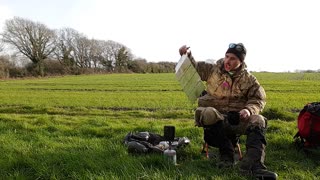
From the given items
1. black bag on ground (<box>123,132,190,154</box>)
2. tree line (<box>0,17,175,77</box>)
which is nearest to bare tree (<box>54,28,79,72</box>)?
tree line (<box>0,17,175,77</box>)

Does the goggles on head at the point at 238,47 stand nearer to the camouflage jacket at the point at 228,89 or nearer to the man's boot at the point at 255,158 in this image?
the camouflage jacket at the point at 228,89

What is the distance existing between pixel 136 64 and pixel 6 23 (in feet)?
103

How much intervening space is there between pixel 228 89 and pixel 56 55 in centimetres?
7336

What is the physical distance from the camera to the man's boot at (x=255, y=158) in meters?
3.51

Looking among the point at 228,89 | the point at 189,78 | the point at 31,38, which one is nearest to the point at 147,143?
the point at 189,78

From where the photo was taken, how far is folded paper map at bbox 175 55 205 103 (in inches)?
178

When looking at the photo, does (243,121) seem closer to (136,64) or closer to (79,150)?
(79,150)

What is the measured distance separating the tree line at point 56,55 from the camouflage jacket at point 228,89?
183 ft

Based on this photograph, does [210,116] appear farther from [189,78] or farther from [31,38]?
[31,38]

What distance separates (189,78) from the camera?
15.1 feet

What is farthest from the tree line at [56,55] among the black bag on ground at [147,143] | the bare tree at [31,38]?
the black bag on ground at [147,143]

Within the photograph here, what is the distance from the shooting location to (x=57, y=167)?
4.07 metres

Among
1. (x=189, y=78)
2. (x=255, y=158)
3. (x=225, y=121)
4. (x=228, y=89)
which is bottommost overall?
(x=255, y=158)

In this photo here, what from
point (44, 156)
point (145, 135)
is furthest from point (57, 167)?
point (145, 135)
